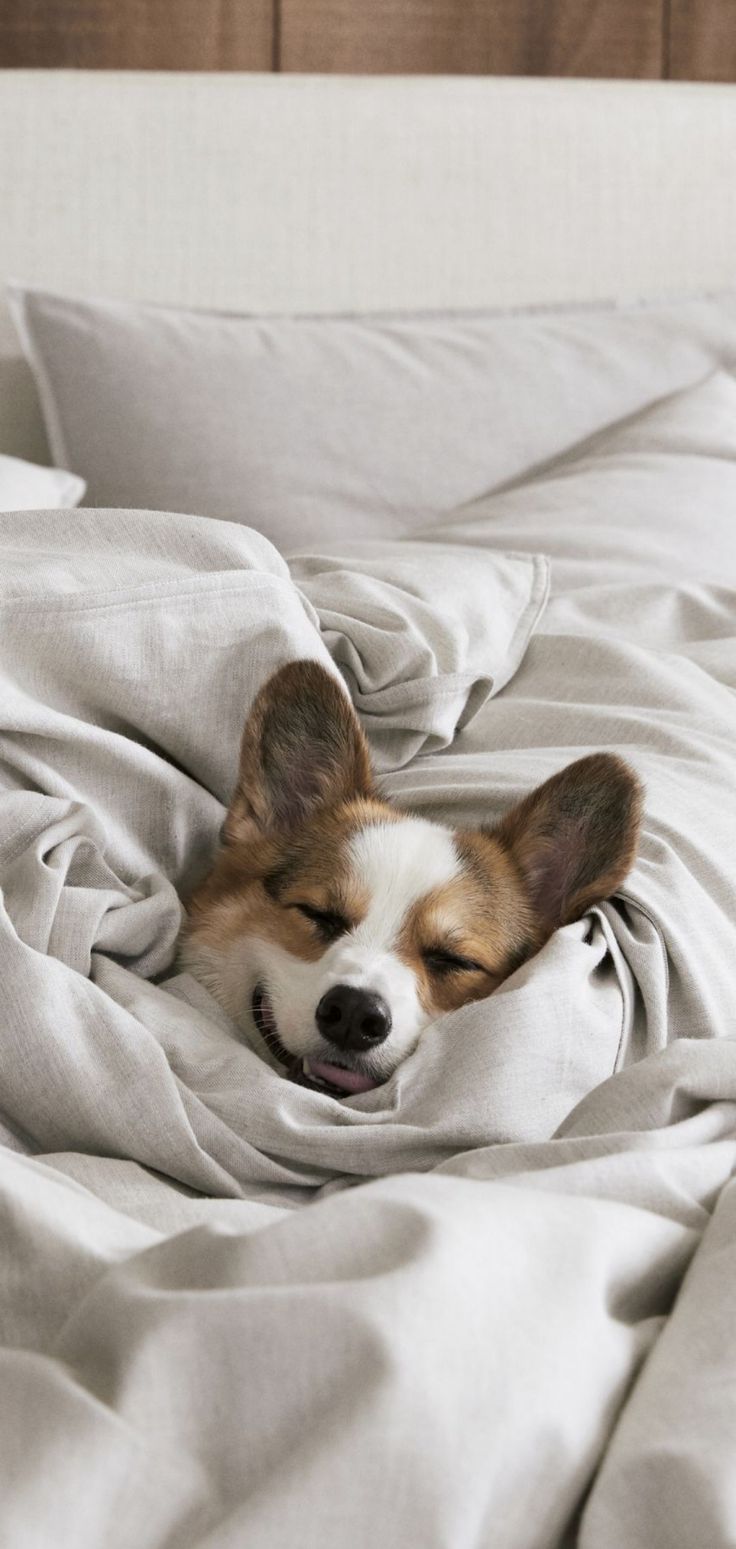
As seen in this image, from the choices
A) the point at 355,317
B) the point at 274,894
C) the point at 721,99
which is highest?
the point at 721,99

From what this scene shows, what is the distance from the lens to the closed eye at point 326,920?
3.90ft

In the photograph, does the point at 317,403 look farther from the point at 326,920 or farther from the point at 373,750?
the point at 326,920

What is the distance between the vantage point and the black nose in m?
1.07

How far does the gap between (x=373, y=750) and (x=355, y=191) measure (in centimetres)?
120

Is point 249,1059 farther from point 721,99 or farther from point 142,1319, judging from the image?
point 721,99

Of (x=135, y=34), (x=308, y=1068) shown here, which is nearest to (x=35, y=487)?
(x=308, y=1068)

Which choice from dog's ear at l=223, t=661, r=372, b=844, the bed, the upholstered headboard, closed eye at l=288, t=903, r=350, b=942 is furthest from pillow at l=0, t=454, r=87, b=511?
closed eye at l=288, t=903, r=350, b=942

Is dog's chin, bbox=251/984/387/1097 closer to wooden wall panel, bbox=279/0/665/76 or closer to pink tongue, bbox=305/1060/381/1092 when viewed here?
pink tongue, bbox=305/1060/381/1092

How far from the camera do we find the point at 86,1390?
58cm

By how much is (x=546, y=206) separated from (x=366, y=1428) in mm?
2127

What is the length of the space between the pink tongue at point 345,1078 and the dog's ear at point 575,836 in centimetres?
21

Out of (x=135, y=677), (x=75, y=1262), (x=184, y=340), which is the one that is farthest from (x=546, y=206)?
(x=75, y=1262)

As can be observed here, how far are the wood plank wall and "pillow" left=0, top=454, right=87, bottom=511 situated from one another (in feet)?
3.37

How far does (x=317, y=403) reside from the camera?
1.97 m
